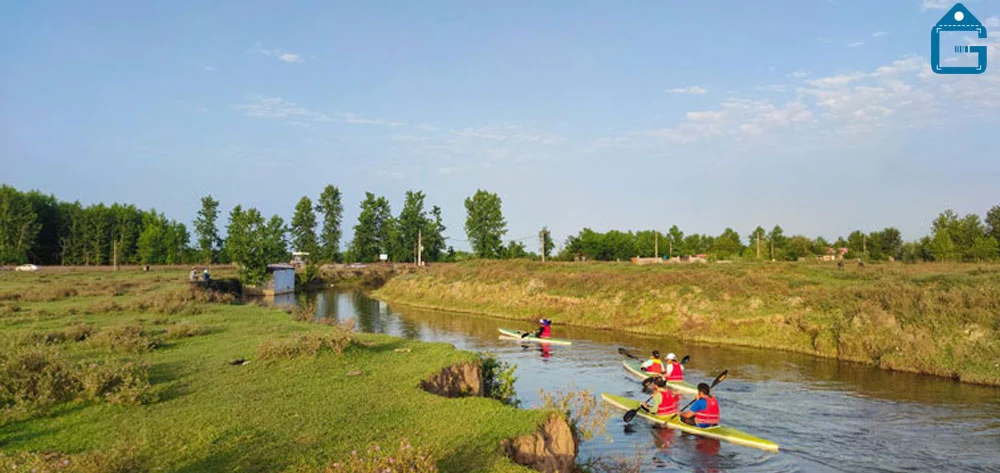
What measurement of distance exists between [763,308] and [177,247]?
98.7 metres

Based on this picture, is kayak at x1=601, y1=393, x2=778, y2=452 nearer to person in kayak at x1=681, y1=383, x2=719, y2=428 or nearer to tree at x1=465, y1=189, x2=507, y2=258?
person in kayak at x1=681, y1=383, x2=719, y2=428

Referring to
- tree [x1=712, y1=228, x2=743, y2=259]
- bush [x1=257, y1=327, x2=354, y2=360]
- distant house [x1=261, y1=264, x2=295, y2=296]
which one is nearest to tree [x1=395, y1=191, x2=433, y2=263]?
distant house [x1=261, y1=264, x2=295, y2=296]

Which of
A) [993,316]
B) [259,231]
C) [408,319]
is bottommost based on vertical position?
[408,319]

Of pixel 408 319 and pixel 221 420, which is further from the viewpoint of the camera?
pixel 408 319

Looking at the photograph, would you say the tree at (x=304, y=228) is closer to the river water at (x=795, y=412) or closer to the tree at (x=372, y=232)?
the tree at (x=372, y=232)

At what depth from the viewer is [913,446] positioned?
15.8m

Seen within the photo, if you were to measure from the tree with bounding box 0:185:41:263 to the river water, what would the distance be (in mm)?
83185

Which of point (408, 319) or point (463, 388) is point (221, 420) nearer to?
point (463, 388)

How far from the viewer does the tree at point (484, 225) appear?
10262 centimetres

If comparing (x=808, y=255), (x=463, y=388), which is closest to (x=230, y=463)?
(x=463, y=388)

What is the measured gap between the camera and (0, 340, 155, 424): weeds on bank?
37.2ft

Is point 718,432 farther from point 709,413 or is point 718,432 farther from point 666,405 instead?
point 666,405

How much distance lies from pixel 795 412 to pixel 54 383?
20.9 metres

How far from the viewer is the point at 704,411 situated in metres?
17.0
